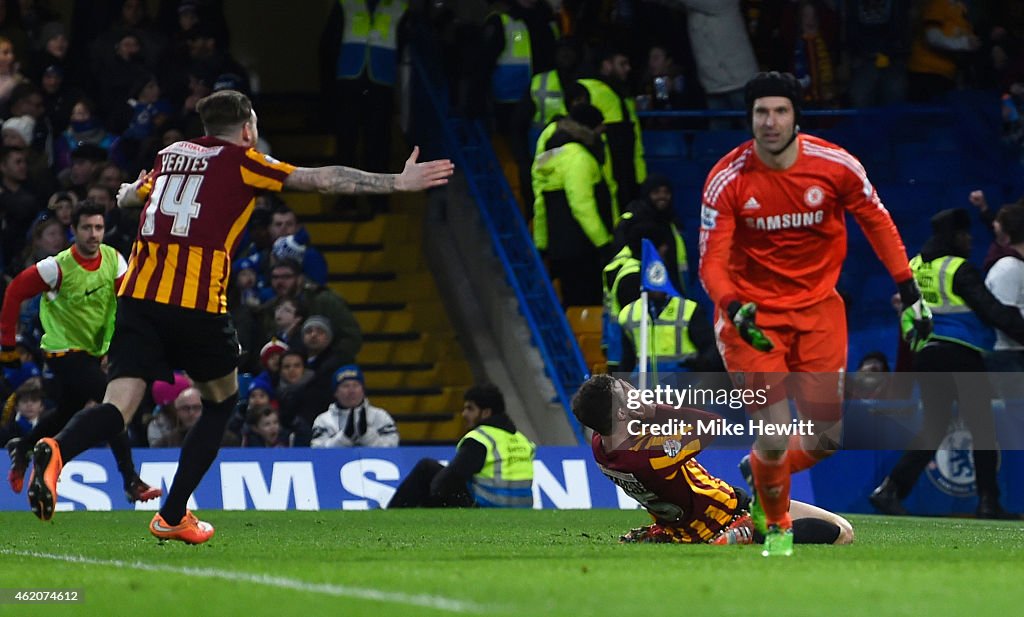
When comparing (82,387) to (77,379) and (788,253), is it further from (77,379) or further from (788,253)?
(788,253)

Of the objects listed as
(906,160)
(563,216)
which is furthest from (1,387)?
(906,160)

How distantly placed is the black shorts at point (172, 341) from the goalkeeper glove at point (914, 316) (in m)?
3.22

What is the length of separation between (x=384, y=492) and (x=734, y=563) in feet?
28.1

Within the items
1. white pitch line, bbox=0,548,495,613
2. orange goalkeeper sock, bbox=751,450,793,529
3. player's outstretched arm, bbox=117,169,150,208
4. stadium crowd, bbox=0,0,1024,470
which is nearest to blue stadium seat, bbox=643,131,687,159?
stadium crowd, bbox=0,0,1024,470

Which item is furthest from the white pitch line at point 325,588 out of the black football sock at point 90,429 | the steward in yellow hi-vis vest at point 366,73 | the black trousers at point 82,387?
the steward in yellow hi-vis vest at point 366,73

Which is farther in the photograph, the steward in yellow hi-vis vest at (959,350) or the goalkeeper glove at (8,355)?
the steward in yellow hi-vis vest at (959,350)

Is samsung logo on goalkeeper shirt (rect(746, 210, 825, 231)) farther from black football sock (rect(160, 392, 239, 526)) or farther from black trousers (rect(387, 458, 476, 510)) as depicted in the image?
black trousers (rect(387, 458, 476, 510))

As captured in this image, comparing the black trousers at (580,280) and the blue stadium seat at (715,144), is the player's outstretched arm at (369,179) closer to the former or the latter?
the black trousers at (580,280)

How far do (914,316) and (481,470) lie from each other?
7171 millimetres

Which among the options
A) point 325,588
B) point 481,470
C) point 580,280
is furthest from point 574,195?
point 325,588

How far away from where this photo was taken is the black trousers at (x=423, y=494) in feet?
53.9

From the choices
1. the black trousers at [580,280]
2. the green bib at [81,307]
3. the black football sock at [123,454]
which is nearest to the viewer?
the green bib at [81,307]

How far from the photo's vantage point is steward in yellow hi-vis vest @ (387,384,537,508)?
52.3 feet

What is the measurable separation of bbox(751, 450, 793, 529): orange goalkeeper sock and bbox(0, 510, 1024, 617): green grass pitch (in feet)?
0.65
